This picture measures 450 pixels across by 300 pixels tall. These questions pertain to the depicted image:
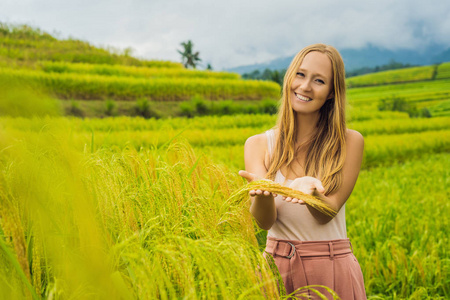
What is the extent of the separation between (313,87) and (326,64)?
0.10 meters

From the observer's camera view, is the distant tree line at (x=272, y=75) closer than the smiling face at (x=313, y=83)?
No

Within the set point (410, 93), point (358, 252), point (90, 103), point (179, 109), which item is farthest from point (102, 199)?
point (410, 93)

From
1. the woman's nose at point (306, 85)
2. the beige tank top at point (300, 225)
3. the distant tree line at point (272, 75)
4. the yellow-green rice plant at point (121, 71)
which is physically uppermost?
the distant tree line at point (272, 75)

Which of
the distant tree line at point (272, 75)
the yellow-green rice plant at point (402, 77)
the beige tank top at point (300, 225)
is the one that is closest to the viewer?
the beige tank top at point (300, 225)

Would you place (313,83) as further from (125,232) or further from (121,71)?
(121,71)

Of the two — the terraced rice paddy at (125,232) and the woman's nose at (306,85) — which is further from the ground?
the woman's nose at (306,85)

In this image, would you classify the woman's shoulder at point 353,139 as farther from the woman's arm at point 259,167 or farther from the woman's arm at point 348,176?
the woman's arm at point 259,167

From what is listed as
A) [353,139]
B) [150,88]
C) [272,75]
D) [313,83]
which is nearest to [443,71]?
[272,75]

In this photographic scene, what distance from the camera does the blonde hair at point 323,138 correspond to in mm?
1326

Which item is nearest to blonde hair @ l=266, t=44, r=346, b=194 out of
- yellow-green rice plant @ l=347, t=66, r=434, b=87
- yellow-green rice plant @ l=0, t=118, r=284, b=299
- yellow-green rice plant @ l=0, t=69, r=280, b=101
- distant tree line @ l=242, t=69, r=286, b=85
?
yellow-green rice plant @ l=0, t=118, r=284, b=299

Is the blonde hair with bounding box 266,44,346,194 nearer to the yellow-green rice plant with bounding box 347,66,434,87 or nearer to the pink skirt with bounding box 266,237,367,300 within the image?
the pink skirt with bounding box 266,237,367,300

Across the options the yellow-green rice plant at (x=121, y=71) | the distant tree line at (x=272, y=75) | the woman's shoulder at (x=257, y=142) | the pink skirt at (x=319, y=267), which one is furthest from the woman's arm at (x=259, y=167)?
the yellow-green rice plant at (x=121, y=71)

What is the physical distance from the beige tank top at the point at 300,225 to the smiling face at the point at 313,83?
0.27m

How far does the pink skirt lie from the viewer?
1242 millimetres
